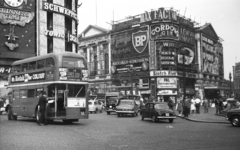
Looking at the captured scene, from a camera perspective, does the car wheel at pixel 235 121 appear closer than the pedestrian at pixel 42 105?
No

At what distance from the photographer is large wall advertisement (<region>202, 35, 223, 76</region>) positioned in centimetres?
7206

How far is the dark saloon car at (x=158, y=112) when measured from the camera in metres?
22.2

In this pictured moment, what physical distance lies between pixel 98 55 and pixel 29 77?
52.6 meters

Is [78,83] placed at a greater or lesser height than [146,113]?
greater

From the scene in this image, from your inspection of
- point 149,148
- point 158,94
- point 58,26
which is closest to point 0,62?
point 58,26

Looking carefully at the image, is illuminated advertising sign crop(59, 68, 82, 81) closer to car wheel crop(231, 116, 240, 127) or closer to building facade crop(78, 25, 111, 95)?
car wheel crop(231, 116, 240, 127)

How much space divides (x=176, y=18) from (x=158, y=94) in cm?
1616

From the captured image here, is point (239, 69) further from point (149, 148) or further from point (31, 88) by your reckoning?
point (149, 148)

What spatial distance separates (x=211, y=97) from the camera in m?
71.8

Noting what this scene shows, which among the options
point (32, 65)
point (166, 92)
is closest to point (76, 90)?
point (32, 65)

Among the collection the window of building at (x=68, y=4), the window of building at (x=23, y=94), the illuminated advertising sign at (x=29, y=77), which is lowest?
the window of building at (x=23, y=94)

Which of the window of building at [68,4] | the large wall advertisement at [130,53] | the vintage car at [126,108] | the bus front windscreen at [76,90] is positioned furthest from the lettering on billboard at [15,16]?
the large wall advertisement at [130,53]

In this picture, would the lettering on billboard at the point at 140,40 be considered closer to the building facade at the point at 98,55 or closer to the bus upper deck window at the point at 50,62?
the building facade at the point at 98,55

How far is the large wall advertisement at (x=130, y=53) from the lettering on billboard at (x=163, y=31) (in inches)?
58.8
